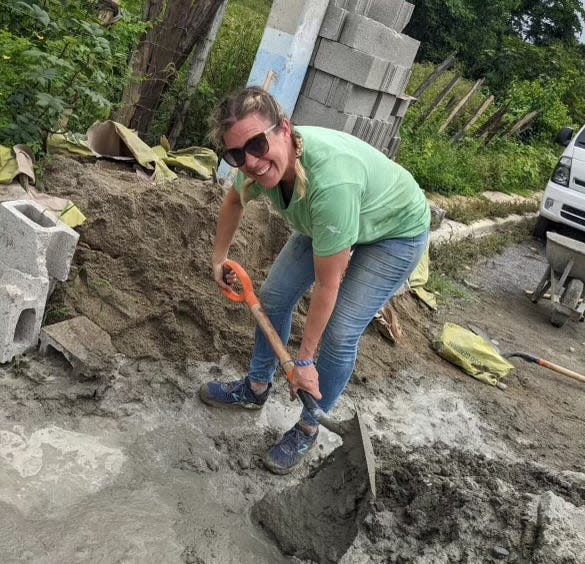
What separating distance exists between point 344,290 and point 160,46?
10.6 ft

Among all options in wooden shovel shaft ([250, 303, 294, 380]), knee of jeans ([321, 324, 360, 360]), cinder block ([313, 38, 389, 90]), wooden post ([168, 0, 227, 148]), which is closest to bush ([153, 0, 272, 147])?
wooden post ([168, 0, 227, 148])

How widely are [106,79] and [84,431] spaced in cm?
254

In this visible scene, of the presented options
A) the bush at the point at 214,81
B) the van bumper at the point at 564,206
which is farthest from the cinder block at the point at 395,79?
the van bumper at the point at 564,206

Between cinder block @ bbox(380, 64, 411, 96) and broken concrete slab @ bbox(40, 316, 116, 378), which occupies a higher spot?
cinder block @ bbox(380, 64, 411, 96)

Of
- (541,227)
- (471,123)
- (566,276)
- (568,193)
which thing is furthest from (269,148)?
(471,123)

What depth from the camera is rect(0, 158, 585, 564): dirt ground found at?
2.54 metres

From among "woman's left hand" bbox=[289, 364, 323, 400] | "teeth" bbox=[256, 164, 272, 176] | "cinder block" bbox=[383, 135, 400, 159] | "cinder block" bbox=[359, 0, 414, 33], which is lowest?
"woman's left hand" bbox=[289, 364, 323, 400]

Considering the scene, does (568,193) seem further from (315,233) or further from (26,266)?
(26,266)

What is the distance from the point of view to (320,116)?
5363mm

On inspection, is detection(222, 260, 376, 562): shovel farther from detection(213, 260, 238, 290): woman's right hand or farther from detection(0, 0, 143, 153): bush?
detection(0, 0, 143, 153): bush

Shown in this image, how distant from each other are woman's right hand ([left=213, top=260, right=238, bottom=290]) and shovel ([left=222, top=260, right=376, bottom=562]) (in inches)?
17.2

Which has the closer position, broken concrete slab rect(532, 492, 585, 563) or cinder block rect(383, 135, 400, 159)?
broken concrete slab rect(532, 492, 585, 563)

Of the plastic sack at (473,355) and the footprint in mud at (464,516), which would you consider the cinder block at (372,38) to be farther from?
the footprint in mud at (464,516)

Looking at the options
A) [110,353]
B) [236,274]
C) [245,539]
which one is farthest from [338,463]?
[110,353]
